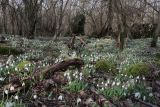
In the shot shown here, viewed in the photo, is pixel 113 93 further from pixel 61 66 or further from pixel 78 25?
pixel 78 25

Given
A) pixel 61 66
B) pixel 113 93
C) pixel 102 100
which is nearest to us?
pixel 102 100

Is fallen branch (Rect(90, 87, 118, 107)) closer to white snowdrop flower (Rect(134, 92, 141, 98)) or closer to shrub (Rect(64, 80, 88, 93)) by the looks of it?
shrub (Rect(64, 80, 88, 93))

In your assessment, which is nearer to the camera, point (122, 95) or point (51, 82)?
point (122, 95)

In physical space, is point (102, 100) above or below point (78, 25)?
below

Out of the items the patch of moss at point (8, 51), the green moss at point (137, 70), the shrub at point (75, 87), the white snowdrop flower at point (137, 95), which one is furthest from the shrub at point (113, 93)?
the patch of moss at point (8, 51)

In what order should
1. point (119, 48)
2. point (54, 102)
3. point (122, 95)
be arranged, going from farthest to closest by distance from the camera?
1. point (119, 48)
2. point (122, 95)
3. point (54, 102)

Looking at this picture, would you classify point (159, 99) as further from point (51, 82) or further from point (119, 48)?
point (119, 48)

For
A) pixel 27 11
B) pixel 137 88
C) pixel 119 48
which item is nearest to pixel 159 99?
pixel 137 88

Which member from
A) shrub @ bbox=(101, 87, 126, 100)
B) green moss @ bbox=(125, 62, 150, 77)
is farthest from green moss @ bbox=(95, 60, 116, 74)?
shrub @ bbox=(101, 87, 126, 100)

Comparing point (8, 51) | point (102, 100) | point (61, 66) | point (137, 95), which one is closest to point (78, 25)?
point (8, 51)

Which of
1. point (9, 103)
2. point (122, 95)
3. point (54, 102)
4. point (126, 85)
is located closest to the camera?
point (9, 103)

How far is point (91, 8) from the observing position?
35469mm

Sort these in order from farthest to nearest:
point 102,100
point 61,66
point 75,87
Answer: point 61,66 < point 75,87 < point 102,100

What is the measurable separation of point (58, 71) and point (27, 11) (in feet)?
62.0
